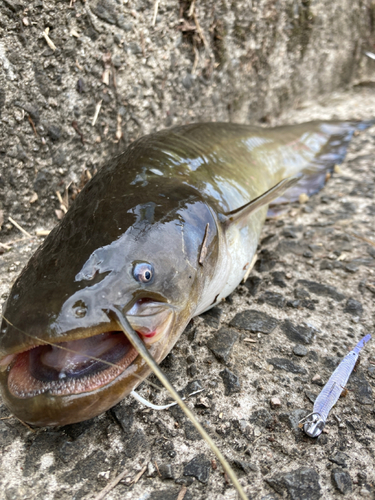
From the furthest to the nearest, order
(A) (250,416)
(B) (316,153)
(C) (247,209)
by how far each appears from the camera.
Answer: (B) (316,153)
(C) (247,209)
(A) (250,416)

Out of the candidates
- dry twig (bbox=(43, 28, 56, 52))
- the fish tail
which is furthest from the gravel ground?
dry twig (bbox=(43, 28, 56, 52))

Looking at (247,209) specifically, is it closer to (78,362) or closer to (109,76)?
(78,362)

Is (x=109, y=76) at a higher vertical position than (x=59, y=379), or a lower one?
higher

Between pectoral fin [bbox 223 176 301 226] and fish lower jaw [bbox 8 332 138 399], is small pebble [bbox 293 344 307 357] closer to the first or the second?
pectoral fin [bbox 223 176 301 226]

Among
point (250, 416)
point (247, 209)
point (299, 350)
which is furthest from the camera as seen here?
point (247, 209)

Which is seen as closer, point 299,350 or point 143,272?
point 143,272

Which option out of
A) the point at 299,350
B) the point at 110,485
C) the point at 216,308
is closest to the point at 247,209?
the point at 216,308

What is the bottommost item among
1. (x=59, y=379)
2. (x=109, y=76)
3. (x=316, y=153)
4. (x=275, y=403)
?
(x=275, y=403)
